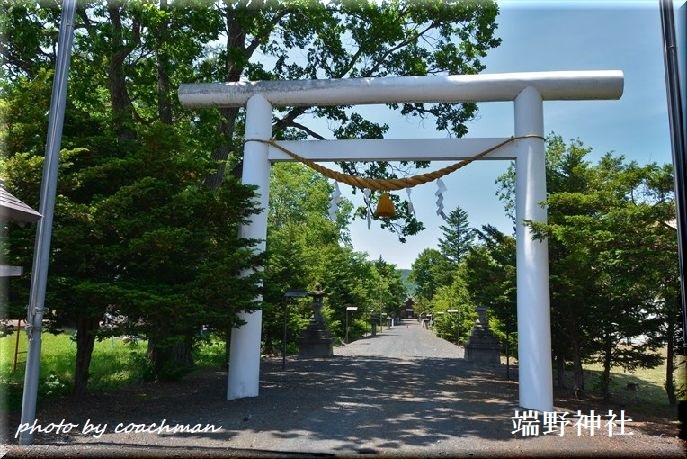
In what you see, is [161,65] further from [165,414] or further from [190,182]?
[165,414]

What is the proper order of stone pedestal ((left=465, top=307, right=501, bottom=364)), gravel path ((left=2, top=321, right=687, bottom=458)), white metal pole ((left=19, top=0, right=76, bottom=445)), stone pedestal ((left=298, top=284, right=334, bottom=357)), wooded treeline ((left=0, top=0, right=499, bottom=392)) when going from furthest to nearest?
1. stone pedestal ((left=298, top=284, right=334, bottom=357))
2. stone pedestal ((left=465, top=307, right=501, bottom=364))
3. wooded treeline ((left=0, top=0, right=499, bottom=392))
4. white metal pole ((left=19, top=0, right=76, bottom=445))
5. gravel path ((left=2, top=321, right=687, bottom=458))

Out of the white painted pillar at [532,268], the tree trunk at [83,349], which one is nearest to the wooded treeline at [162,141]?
the tree trunk at [83,349]

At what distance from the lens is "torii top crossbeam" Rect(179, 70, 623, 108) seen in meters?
7.78

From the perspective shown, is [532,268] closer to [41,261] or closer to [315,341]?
[41,261]

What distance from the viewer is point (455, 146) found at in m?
8.30

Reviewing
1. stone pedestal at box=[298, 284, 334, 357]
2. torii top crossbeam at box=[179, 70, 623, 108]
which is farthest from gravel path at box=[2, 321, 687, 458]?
stone pedestal at box=[298, 284, 334, 357]

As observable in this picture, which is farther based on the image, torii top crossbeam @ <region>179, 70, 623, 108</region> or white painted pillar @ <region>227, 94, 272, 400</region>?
white painted pillar @ <region>227, 94, 272, 400</region>

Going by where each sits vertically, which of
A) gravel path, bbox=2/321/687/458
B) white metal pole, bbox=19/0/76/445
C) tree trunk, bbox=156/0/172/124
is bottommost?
gravel path, bbox=2/321/687/458

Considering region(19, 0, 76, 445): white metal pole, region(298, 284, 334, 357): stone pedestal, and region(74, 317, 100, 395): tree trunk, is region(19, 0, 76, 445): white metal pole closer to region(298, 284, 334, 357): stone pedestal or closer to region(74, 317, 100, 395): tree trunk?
region(74, 317, 100, 395): tree trunk

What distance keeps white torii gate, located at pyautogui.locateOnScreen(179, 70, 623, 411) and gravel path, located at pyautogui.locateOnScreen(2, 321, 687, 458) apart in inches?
33.1

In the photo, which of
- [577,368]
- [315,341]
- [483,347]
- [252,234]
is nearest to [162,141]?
[252,234]

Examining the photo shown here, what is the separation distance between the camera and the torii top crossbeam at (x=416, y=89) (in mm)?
7781

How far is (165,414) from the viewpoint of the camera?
6.95m

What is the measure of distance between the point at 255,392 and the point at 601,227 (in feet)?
19.9
